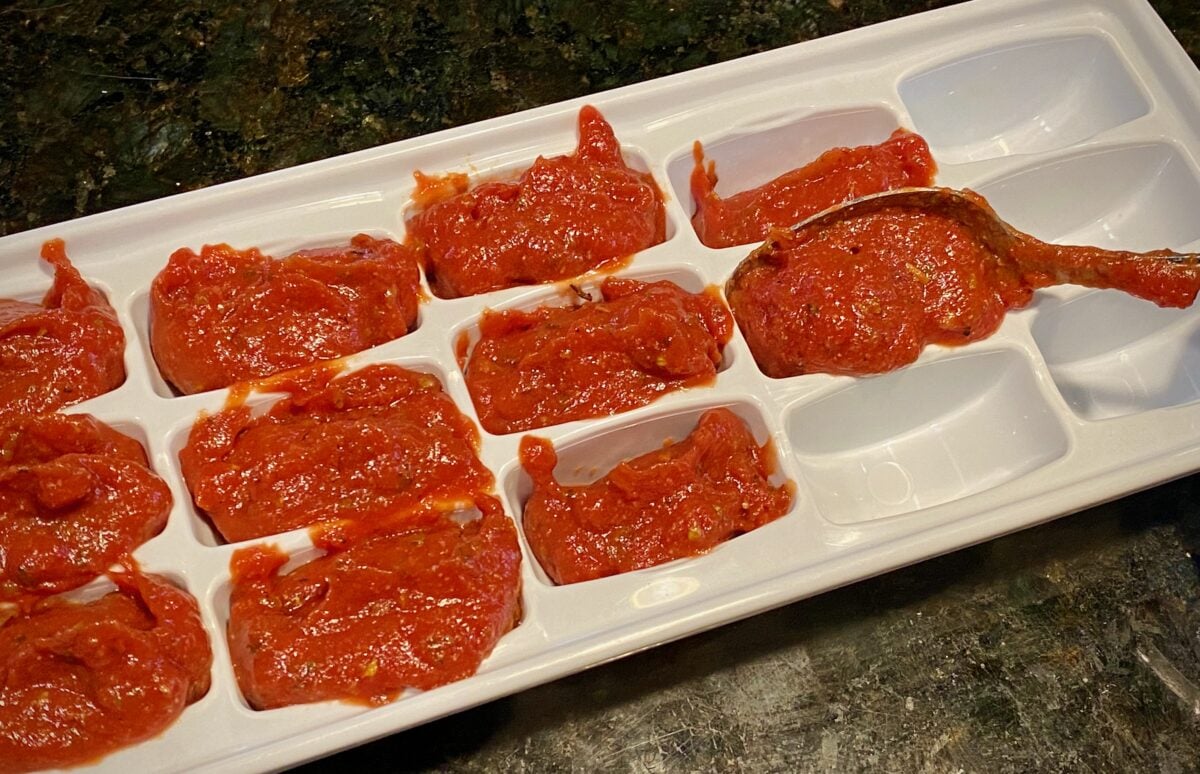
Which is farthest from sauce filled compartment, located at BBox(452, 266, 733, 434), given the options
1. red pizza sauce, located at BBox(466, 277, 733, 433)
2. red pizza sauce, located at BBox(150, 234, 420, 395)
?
red pizza sauce, located at BBox(150, 234, 420, 395)

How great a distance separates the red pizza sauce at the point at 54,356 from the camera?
2.33 meters

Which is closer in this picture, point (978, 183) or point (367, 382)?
point (367, 382)

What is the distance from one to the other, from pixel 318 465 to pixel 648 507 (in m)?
0.75

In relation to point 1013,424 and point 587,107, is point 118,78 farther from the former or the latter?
point 1013,424

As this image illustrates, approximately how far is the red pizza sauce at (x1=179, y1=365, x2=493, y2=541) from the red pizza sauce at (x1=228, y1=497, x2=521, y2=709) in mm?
75

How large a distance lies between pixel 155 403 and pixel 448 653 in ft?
3.02

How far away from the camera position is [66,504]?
2.20 meters

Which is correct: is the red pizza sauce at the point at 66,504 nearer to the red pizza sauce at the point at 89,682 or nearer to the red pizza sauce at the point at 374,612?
the red pizza sauce at the point at 89,682

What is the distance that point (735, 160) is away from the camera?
2.91 meters

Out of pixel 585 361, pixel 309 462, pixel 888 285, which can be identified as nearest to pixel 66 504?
pixel 309 462

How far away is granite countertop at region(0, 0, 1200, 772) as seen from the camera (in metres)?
2.51

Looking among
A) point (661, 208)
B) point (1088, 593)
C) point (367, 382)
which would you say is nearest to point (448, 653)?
point (367, 382)

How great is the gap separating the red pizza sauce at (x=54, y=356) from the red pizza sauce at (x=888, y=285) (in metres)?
1.53

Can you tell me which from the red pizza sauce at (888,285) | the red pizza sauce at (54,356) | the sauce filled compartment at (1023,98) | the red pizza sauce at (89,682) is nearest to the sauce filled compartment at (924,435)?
the red pizza sauce at (888,285)
